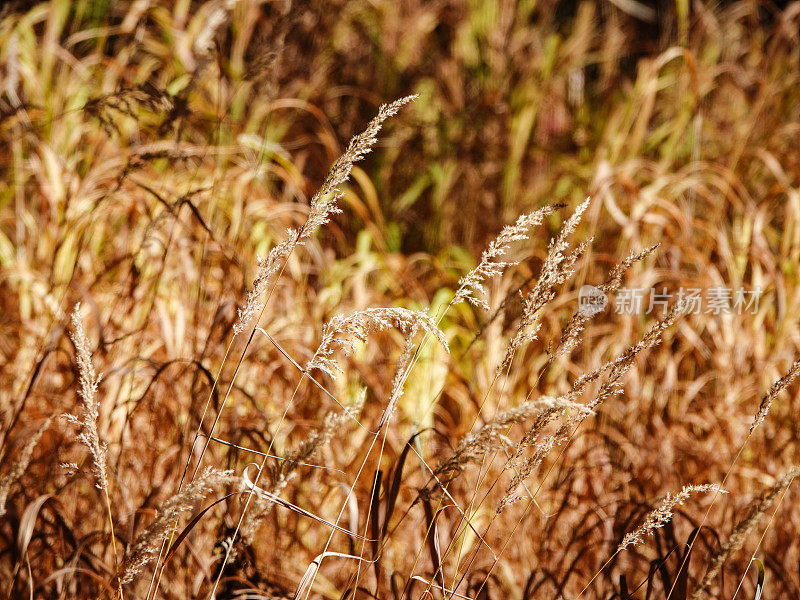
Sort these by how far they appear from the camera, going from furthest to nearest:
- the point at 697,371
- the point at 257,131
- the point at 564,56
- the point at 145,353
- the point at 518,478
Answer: the point at 564,56 < the point at 257,131 < the point at 697,371 < the point at 145,353 < the point at 518,478

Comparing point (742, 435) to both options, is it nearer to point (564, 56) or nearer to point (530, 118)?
point (530, 118)

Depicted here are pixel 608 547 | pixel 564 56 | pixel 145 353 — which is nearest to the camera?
pixel 608 547

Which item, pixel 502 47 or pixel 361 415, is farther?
pixel 502 47

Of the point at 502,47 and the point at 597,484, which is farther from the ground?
the point at 502,47

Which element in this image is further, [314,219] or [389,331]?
[389,331]

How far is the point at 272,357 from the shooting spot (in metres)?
1.59

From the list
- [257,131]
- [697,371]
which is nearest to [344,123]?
[257,131]

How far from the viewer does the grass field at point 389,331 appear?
2.36 ft

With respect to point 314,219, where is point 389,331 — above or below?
below

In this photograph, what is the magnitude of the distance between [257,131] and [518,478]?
71.7 inches

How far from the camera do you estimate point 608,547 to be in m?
1.10

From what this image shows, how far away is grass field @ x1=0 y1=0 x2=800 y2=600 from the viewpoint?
2.36 feet

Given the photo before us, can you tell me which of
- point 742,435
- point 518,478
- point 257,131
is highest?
point 257,131

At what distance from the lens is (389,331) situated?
59.9 inches
